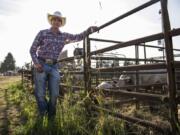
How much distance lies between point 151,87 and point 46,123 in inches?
122

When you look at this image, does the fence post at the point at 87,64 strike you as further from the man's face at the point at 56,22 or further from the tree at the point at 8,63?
the tree at the point at 8,63

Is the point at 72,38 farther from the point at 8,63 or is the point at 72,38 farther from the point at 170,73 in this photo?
the point at 8,63

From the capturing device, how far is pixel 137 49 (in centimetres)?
609

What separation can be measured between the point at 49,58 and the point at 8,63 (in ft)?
353

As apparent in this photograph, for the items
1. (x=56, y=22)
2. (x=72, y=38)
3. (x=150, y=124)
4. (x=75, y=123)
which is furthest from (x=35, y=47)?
(x=150, y=124)

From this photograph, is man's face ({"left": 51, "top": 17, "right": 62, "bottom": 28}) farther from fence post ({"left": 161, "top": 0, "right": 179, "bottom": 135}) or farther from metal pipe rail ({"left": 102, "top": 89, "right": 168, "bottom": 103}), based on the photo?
fence post ({"left": 161, "top": 0, "right": 179, "bottom": 135})

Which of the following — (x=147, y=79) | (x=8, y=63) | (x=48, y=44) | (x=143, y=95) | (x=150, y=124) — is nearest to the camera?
(x=150, y=124)

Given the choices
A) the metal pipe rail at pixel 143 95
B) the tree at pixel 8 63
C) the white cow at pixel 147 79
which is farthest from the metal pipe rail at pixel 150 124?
the tree at pixel 8 63

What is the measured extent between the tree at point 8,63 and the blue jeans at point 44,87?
4110 inches

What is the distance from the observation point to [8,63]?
108m

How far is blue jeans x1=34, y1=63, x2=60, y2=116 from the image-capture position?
4.59 metres

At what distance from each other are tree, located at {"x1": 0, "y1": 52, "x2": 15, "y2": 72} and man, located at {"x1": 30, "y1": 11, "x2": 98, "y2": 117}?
104317 millimetres

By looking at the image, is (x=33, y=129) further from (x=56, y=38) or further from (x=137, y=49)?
(x=137, y=49)

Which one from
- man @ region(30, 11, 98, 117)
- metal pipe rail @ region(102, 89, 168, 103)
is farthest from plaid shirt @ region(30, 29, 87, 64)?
metal pipe rail @ region(102, 89, 168, 103)
